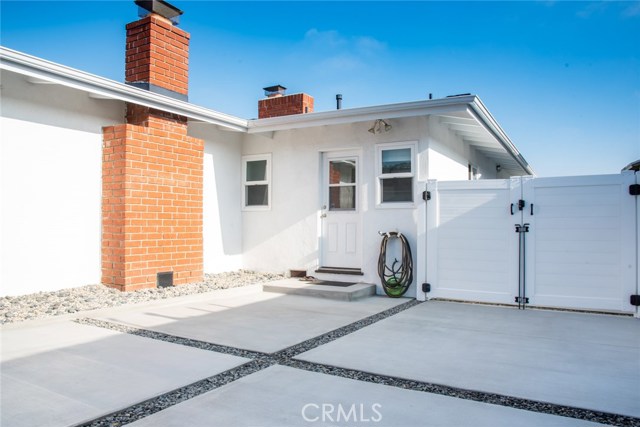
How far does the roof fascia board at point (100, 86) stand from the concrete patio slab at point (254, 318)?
9.41 feet

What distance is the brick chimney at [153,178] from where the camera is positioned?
626cm

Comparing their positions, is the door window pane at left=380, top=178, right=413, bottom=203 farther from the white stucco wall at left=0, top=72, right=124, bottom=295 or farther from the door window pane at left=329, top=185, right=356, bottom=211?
the white stucco wall at left=0, top=72, right=124, bottom=295

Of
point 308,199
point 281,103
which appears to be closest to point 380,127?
point 308,199

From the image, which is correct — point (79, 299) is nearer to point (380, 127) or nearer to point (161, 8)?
point (161, 8)

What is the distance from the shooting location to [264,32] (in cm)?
1271

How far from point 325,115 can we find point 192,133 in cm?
255

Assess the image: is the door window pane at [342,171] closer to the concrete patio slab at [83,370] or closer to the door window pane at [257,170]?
the door window pane at [257,170]

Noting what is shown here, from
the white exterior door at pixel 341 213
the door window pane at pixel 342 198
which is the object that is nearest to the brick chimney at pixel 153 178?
the white exterior door at pixel 341 213

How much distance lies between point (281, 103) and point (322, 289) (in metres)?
4.98

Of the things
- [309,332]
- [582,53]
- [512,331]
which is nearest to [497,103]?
[582,53]

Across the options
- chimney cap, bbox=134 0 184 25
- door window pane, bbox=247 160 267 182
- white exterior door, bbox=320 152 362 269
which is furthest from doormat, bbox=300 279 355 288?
chimney cap, bbox=134 0 184 25

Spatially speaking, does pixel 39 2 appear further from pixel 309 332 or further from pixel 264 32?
pixel 309 332

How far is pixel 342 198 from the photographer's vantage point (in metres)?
7.73

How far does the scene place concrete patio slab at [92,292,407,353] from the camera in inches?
166
